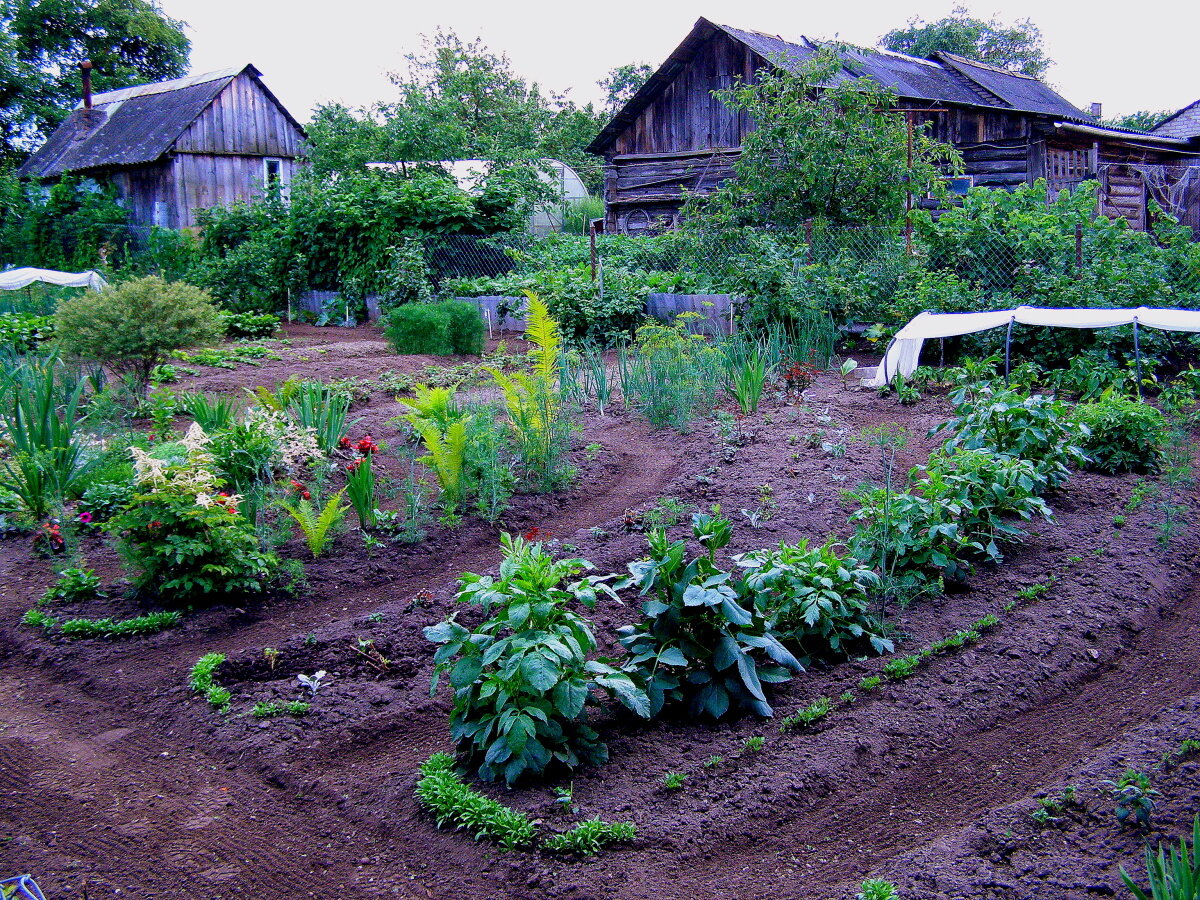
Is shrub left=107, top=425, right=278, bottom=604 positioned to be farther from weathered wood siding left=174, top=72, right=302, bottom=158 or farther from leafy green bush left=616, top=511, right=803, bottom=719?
weathered wood siding left=174, top=72, right=302, bottom=158

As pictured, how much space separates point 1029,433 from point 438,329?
7.96 m

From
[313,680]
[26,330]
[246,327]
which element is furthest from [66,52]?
[313,680]

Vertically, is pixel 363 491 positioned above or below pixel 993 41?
below

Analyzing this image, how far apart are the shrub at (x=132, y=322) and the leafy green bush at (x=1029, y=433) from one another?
19.5 feet

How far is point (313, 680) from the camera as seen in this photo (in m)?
3.77

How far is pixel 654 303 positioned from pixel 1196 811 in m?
9.98

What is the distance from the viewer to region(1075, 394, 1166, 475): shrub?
5.67 meters

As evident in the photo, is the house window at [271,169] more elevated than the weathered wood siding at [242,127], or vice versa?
the weathered wood siding at [242,127]

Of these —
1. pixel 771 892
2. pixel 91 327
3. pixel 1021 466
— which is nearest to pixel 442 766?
pixel 771 892

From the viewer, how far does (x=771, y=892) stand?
2.52 m

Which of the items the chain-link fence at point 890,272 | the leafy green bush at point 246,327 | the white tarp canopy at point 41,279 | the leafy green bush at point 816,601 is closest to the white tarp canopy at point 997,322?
the chain-link fence at point 890,272

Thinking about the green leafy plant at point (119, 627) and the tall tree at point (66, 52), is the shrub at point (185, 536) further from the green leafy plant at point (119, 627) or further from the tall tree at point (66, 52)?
the tall tree at point (66, 52)

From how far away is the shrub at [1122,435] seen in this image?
567 cm

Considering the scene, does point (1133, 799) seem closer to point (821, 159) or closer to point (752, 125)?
point (821, 159)
